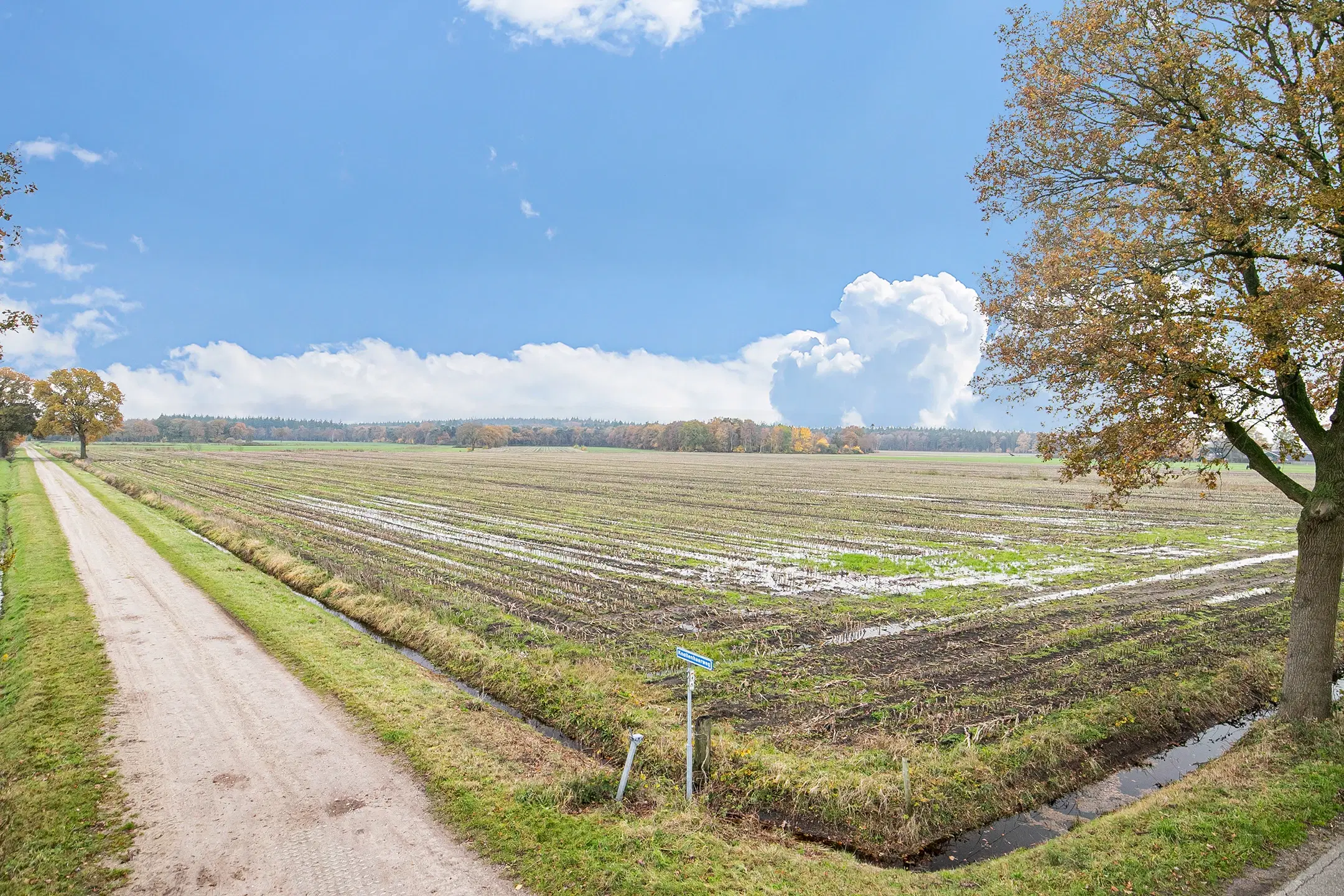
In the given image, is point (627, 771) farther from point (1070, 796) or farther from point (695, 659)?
point (1070, 796)

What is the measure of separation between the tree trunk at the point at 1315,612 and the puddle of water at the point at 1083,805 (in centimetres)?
132

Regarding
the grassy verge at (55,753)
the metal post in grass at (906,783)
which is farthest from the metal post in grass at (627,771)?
the grassy verge at (55,753)

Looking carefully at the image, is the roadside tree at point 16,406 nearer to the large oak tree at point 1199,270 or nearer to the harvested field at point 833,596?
the harvested field at point 833,596

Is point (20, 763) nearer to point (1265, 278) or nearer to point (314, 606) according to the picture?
point (314, 606)

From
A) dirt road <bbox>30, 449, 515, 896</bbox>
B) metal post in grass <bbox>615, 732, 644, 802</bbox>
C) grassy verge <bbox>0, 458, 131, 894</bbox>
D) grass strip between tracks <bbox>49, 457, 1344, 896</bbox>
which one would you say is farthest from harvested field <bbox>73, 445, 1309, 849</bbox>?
grassy verge <bbox>0, 458, 131, 894</bbox>

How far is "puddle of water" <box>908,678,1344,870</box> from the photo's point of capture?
7.96 m

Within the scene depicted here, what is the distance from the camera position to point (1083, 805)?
29.6 feet

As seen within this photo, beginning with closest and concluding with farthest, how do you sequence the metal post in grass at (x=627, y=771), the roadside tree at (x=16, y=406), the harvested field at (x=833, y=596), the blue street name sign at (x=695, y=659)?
the metal post in grass at (x=627, y=771), the blue street name sign at (x=695, y=659), the harvested field at (x=833, y=596), the roadside tree at (x=16, y=406)

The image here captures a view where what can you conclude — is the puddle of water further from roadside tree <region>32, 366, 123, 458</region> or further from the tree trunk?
roadside tree <region>32, 366, 123, 458</region>

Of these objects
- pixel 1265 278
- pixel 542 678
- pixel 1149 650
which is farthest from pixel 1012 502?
pixel 542 678

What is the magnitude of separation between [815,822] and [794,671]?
4.68 m

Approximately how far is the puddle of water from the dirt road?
552 centimetres

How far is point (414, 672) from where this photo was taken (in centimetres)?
1309

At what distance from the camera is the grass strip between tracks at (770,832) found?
6.91m
